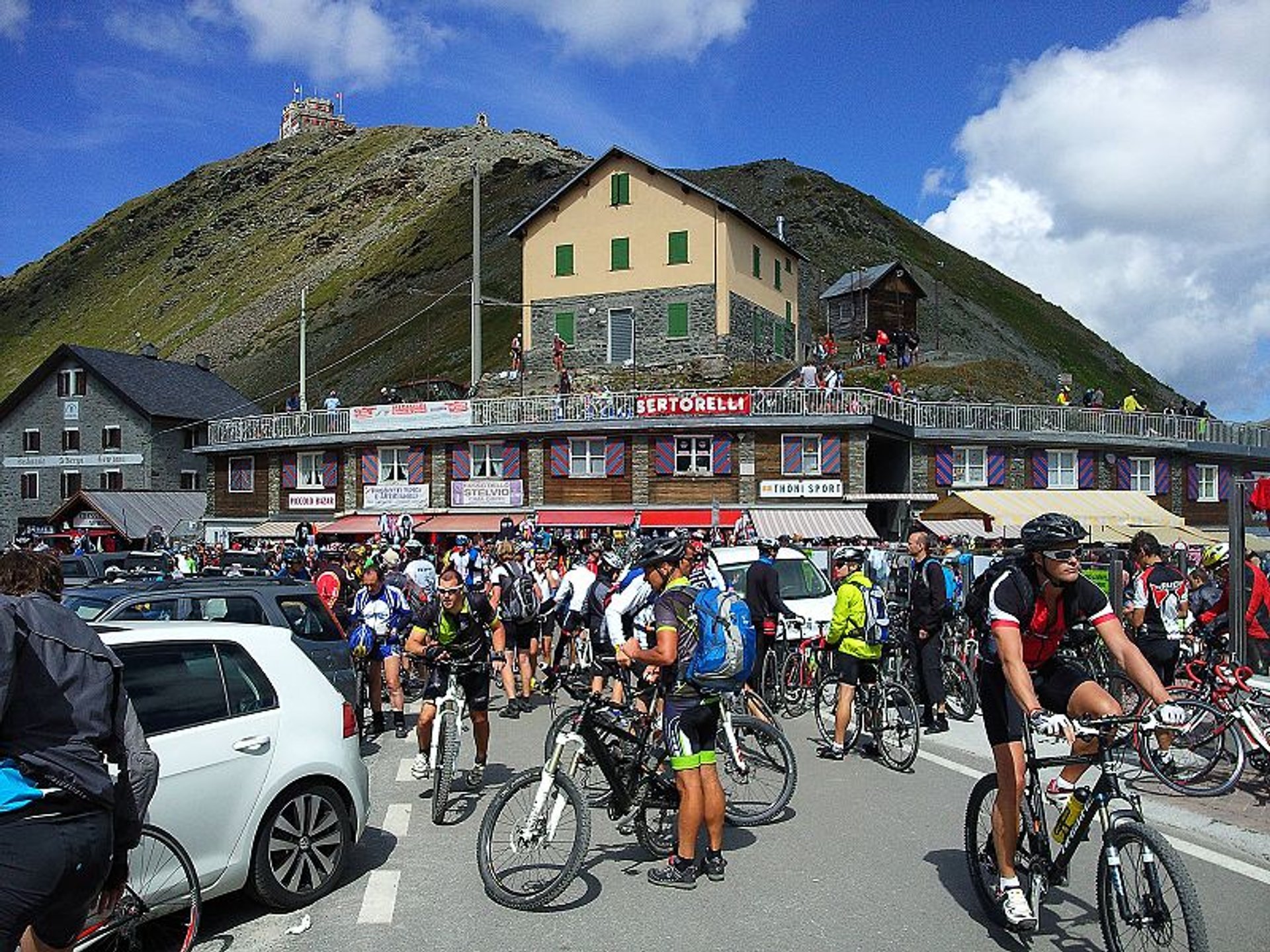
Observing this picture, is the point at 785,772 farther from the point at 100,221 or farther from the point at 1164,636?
the point at 100,221

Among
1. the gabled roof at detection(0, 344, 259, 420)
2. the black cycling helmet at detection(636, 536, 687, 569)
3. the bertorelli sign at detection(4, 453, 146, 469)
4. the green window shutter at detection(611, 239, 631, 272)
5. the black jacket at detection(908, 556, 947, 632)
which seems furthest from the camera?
the gabled roof at detection(0, 344, 259, 420)

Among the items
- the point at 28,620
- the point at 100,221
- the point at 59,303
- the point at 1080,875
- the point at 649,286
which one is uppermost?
the point at 100,221

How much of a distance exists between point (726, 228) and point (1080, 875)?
140 ft

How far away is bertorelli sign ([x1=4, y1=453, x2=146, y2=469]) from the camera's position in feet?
180

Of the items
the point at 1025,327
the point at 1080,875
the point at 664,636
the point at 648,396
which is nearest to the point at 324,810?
the point at 664,636

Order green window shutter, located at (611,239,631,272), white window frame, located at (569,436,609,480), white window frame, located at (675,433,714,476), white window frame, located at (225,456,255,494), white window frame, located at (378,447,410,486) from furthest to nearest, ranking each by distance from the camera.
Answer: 1. green window shutter, located at (611,239,631,272)
2. white window frame, located at (225,456,255,494)
3. white window frame, located at (378,447,410,486)
4. white window frame, located at (569,436,609,480)
5. white window frame, located at (675,433,714,476)

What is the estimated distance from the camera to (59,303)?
15288cm

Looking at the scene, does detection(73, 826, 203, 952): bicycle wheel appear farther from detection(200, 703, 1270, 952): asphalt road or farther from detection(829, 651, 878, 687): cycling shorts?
detection(829, 651, 878, 687): cycling shorts

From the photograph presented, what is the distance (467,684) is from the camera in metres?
8.53

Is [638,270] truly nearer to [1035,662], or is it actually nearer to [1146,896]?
[1035,662]

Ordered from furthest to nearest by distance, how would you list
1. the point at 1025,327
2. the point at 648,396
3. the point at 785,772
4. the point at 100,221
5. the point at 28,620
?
the point at 100,221 → the point at 1025,327 → the point at 648,396 → the point at 785,772 → the point at 28,620

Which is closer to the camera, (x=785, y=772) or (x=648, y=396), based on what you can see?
(x=785, y=772)

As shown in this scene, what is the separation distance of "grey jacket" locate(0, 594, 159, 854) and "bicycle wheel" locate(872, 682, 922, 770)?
6.95 meters

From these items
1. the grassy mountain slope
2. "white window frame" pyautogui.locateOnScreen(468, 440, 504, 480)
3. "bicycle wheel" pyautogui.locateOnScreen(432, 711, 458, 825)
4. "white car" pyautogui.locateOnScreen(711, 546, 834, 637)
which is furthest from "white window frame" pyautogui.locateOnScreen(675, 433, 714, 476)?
"bicycle wheel" pyautogui.locateOnScreen(432, 711, 458, 825)
